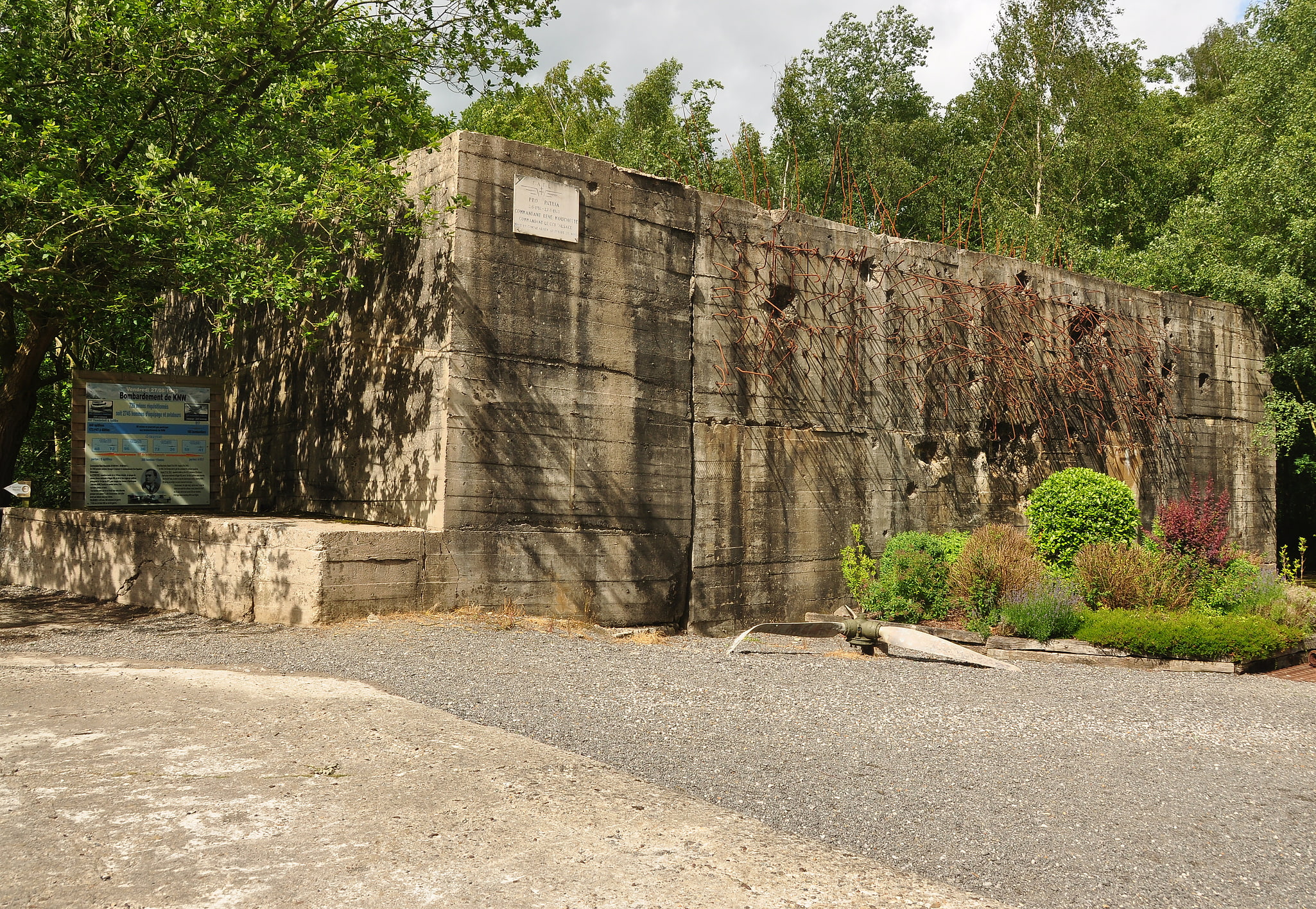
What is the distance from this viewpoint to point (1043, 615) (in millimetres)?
9094

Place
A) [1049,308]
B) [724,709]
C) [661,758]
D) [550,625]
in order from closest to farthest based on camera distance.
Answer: [661,758] → [724,709] → [550,625] → [1049,308]

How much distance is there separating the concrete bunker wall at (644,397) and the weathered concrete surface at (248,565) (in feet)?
1.24

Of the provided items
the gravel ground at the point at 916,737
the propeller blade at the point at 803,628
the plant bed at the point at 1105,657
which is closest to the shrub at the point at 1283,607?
the plant bed at the point at 1105,657

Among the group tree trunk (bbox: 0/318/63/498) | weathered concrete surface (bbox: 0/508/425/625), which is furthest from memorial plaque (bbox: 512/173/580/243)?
tree trunk (bbox: 0/318/63/498)

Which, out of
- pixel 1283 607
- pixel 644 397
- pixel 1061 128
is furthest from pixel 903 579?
pixel 1061 128

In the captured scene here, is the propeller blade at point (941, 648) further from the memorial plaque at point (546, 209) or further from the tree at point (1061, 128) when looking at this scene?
the tree at point (1061, 128)

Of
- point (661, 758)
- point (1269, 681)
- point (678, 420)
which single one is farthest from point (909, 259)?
point (661, 758)

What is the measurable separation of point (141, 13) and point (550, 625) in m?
6.06

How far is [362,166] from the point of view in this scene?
8.18 metres

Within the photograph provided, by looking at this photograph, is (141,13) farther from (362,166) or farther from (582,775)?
(582,775)

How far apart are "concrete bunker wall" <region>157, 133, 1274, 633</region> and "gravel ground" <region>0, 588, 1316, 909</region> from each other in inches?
50.2

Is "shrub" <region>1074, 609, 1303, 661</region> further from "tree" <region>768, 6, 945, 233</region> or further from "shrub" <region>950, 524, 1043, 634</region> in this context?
"tree" <region>768, 6, 945, 233</region>

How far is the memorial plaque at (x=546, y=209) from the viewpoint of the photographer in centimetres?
895

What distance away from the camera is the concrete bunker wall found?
8.66 meters
